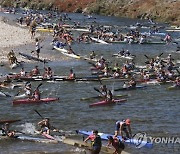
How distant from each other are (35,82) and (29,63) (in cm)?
976

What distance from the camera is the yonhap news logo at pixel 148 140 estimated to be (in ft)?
85.6

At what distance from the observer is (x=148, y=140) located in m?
27.1

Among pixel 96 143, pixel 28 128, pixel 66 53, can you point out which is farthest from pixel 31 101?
pixel 66 53

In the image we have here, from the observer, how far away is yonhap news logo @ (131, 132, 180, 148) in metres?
26.1

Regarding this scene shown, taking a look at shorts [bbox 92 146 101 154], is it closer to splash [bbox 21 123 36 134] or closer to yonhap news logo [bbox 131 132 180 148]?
yonhap news logo [bbox 131 132 180 148]

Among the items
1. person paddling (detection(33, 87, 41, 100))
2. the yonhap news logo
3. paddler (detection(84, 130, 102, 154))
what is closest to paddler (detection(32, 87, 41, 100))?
person paddling (detection(33, 87, 41, 100))

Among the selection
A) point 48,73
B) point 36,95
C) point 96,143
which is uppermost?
point 96,143

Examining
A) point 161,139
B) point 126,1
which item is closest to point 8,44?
point 161,139

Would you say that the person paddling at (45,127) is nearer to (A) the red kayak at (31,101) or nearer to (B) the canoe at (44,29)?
(A) the red kayak at (31,101)

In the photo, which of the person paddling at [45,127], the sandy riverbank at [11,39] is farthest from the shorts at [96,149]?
the sandy riverbank at [11,39]

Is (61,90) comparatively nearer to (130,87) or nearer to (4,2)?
(130,87)

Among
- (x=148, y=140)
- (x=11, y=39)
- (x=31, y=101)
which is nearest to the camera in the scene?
(x=148, y=140)

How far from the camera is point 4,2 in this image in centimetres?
16450

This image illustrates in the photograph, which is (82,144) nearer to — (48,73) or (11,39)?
(48,73)
